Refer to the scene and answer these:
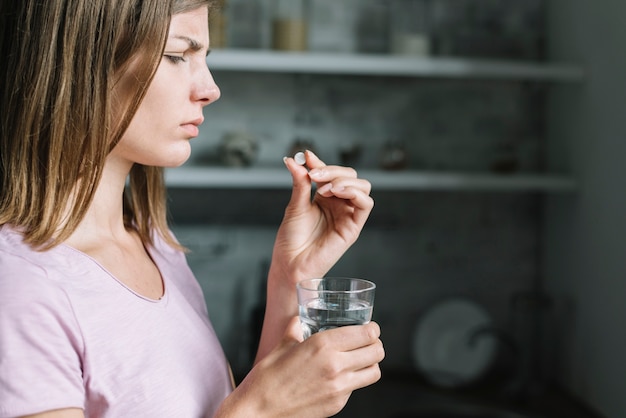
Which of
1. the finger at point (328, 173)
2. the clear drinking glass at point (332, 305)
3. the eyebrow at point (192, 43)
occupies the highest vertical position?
the eyebrow at point (192, 43)

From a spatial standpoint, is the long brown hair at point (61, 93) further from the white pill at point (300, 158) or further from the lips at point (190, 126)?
the white pill at point (300, 158)

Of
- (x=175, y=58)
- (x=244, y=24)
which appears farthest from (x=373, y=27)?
(x=175, y=58)

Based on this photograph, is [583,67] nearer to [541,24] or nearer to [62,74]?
[541,24]

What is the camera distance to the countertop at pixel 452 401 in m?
2.18

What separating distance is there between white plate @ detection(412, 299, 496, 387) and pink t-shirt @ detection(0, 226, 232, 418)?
1897mm

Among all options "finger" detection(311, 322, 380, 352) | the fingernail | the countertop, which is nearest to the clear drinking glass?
"finger" detection(311, 322, 380, 352)

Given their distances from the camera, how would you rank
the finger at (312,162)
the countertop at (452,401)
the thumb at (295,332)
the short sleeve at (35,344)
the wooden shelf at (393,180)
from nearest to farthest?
the short sleeve at (35,344)
the thumb at (295,332)
the finger at (312,162)
the countertop at (452,401)
the wooden shelf at (393,180)

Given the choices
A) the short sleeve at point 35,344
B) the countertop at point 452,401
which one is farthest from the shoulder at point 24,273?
the countertop at point 452,401

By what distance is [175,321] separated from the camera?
3.06 ft

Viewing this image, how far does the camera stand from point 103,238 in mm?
947

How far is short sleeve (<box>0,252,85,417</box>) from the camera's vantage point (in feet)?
2.34

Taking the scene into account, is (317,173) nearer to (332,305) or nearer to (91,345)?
(332,305)

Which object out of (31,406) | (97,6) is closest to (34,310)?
(31,406)

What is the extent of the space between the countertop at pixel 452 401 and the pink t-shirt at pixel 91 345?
1.30 m
